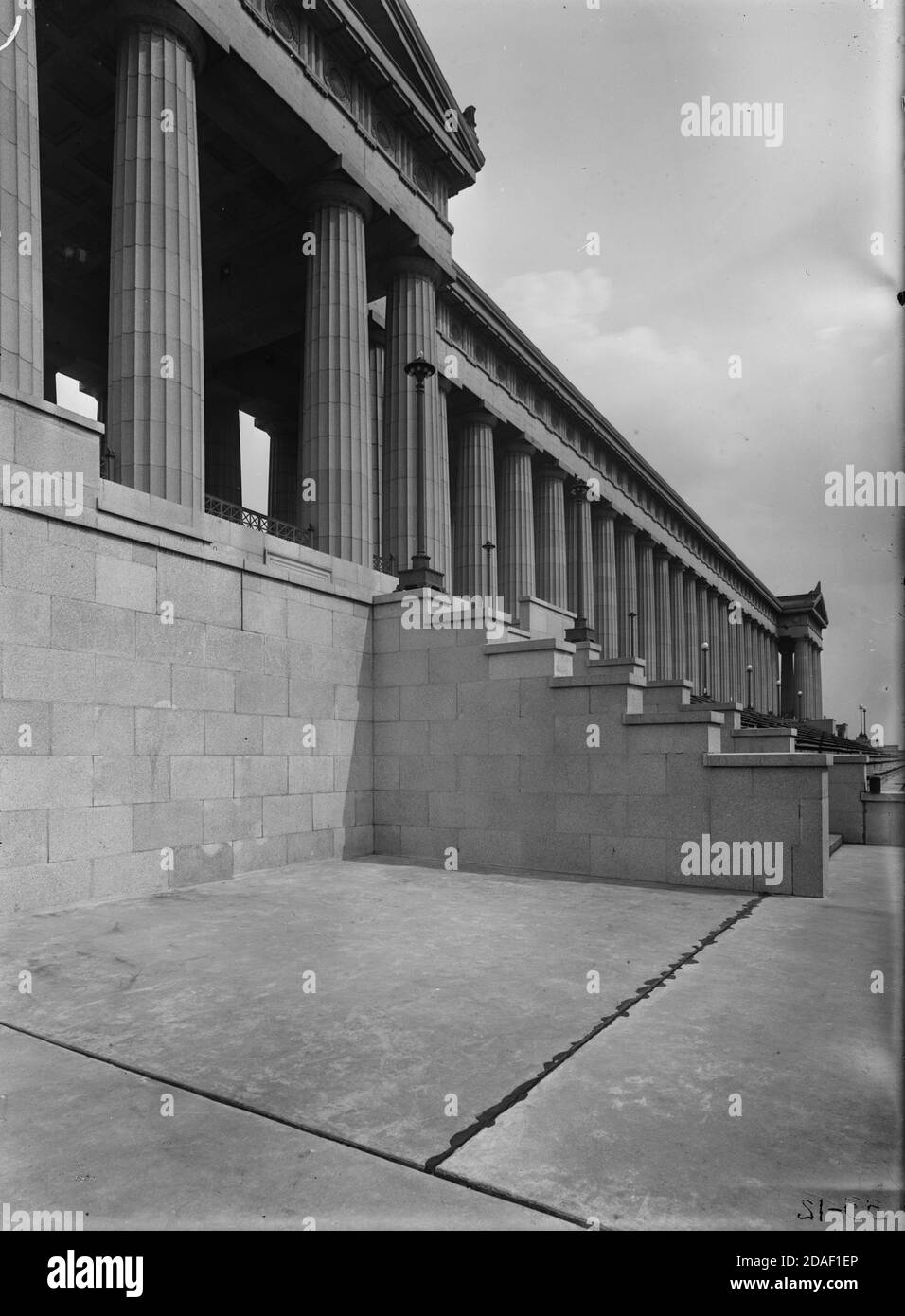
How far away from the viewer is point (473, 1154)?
3.52 meters

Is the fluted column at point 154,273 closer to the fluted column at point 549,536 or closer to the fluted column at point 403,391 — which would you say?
the fluted column at point 403,391

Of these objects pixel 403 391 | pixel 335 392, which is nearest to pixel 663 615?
pixel 403 391

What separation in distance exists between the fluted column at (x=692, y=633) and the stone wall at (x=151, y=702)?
5499 centimetres

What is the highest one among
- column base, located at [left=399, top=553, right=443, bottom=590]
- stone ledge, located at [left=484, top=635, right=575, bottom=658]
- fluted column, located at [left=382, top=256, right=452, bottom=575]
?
fluted column, located at [left=382, top=256, right=452, bottom=575]

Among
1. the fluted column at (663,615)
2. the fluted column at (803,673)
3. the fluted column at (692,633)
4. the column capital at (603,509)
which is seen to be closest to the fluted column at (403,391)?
the column capital at (603,509)

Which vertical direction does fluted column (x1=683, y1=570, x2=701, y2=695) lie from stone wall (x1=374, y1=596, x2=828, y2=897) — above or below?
above

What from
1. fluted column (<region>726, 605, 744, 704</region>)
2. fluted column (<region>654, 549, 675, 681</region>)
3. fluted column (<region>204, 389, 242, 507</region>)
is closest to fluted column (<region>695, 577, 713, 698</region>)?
fluted column (<region>726, 605, 744, 704</region>)

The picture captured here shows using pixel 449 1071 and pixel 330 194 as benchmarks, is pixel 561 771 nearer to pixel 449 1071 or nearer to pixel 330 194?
pixel 449 1071

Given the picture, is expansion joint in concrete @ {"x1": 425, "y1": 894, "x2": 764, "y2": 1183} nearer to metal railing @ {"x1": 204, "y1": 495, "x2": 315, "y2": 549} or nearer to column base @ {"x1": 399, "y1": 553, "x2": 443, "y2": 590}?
column base @ {"x1": 399, "y1": 553, "x2": 443, "y2": 590}

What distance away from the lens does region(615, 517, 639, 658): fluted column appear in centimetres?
5038

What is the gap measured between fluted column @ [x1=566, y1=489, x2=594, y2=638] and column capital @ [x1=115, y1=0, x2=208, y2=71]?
100 ft

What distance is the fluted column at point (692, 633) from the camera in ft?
215

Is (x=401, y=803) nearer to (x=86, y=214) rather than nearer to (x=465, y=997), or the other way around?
(x=465, y=997)
